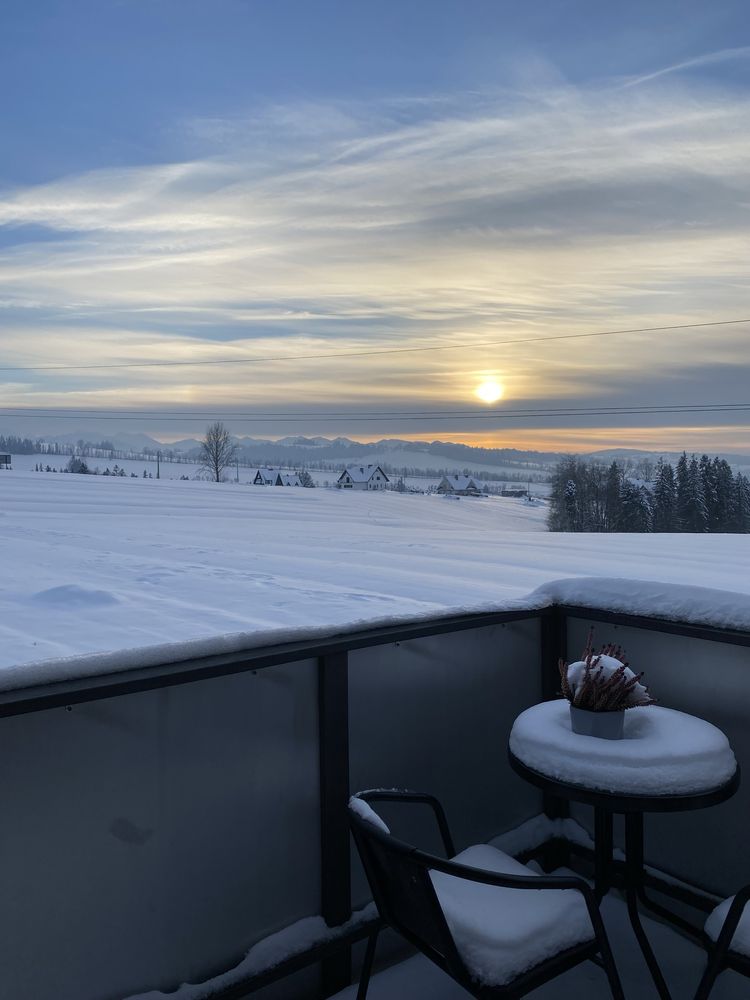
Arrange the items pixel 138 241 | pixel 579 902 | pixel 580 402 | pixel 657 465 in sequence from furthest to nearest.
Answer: pixel 657 465 → pixel 580 402 → pixel 138 241 → pixel 579 902

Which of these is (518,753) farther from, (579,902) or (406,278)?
(406,278)

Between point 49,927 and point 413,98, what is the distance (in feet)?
22.9


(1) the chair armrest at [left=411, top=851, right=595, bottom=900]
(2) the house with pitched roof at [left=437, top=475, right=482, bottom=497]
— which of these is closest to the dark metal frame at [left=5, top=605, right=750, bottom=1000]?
(1) the chair armrest at [left=411, top=851, right=595, bottom=900]

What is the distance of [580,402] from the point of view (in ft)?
107

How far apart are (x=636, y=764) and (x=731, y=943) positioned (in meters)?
0.43

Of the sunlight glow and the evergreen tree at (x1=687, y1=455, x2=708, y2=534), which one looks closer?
the sunlight glow

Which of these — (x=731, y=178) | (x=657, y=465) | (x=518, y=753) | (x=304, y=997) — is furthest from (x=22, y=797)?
(x=657, y=465)

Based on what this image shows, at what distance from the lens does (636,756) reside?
6.27ft

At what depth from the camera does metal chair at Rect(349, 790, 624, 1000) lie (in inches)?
56.3

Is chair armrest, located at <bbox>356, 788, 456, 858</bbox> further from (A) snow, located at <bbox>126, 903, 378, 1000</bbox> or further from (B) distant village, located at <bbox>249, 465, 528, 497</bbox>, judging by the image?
(B) distant village, located at <bbox>249, 465, 528, 497</bbox>

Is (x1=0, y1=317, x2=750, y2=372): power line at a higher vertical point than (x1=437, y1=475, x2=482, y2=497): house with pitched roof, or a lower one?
higher

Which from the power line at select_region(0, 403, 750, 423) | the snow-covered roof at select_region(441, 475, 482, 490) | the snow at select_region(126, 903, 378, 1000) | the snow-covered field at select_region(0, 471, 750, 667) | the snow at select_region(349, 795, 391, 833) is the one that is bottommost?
the snow at select_region(126, 903, 378, 1000)

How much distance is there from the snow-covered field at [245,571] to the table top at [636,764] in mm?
620

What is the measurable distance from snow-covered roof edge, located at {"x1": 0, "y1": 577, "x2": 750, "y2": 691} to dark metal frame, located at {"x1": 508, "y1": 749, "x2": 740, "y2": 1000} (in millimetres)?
543
